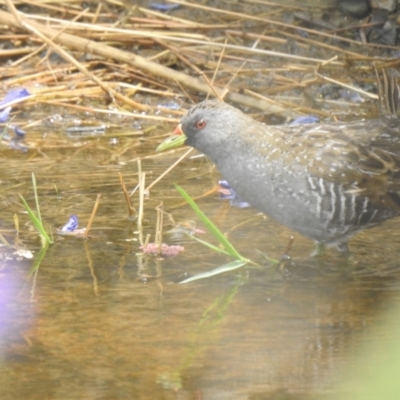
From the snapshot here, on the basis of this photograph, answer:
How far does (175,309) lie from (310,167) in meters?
0.87

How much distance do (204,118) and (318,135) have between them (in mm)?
481

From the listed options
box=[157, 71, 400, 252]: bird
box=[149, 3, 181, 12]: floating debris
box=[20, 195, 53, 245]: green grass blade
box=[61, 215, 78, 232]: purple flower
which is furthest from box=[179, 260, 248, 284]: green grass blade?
box=[149, 3, 181, 12]: floating debris

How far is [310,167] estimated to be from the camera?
148 inches

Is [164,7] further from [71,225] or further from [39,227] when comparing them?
[39,227]

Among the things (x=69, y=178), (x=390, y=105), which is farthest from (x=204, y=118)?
(x=69, y=178)

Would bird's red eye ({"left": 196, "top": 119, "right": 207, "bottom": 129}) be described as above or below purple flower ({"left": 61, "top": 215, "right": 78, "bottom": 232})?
above

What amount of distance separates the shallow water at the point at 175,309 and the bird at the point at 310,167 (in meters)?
0.20

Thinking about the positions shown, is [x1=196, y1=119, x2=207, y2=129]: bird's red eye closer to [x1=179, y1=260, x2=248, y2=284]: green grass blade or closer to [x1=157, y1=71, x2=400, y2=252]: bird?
[x1=157, y1=71, x2=400, y2=252]: bird

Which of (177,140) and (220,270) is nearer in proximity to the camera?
(220,270)

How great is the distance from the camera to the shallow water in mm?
2686

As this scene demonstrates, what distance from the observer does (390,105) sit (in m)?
4.38

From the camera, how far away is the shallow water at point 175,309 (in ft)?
8.81

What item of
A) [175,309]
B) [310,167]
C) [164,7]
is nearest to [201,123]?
[310,167]

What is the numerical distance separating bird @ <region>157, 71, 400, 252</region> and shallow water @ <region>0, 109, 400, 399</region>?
0.20 meters
